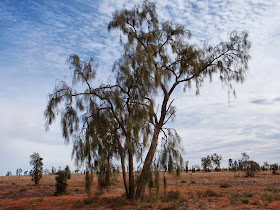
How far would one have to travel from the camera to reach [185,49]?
1514 centimetres

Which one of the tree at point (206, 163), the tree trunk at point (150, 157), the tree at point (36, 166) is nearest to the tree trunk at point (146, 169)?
the tree trunk at point (150, 157)

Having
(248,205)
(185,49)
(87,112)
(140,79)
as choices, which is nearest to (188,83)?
(185,49)

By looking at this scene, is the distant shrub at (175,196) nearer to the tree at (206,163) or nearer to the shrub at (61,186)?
the shrub at (61,186)

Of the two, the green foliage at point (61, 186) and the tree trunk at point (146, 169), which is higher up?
the tree trunk at point (146, 169)

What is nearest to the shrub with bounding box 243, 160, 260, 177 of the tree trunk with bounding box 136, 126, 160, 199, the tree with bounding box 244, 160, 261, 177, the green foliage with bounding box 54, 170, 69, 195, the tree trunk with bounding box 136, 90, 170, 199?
the tree with bounding box 244, 160, 261, 177

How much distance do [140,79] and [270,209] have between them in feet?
28.0

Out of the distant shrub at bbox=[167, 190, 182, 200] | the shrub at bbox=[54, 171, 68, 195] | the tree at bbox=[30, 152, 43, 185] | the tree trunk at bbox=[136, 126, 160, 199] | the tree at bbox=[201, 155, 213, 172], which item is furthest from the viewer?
the tree at bbox=[201, 155, 213, 172]

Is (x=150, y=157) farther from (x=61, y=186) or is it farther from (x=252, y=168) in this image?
(x=252, y=168)

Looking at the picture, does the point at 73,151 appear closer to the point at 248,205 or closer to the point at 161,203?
the point at 161,203

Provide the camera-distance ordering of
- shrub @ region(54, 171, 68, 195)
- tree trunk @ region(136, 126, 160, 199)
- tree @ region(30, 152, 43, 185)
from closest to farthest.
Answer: tree trunk @ region(136, 126, 160, 199)
shrub @ region(54, 171, 68, 195)
tree @ region(30, 152, 43, 185)

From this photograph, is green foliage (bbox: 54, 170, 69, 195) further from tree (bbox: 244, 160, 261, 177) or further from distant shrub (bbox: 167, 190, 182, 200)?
tree (bbox: 244, 160, 261, 177)

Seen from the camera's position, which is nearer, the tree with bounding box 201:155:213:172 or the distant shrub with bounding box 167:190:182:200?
the distant shrub with bounding box 167:190:182:200

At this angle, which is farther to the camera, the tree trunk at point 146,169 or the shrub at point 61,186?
the shrub at point 61,186

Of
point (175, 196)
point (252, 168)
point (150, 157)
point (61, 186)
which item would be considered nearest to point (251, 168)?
point (252, 168)
